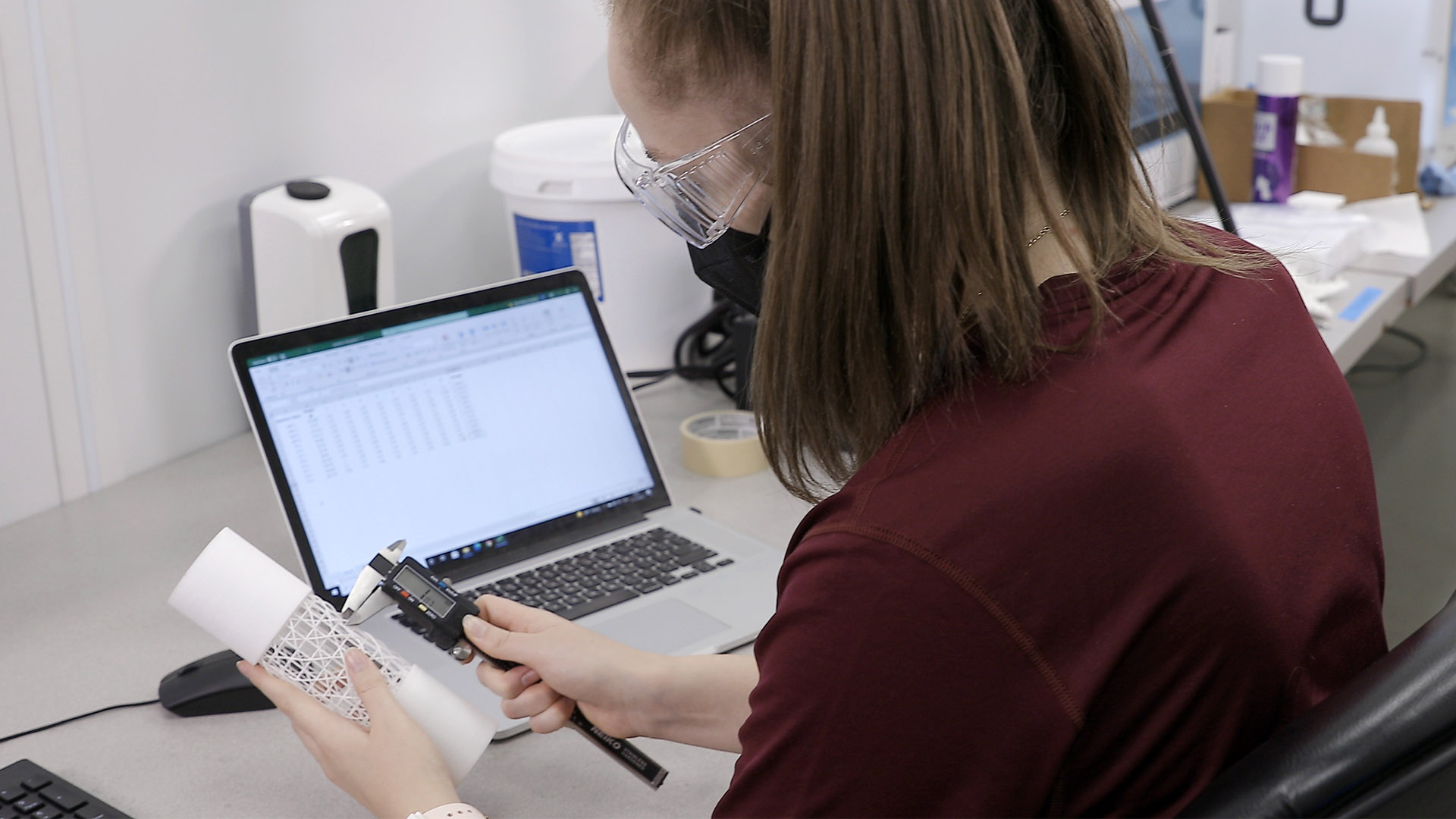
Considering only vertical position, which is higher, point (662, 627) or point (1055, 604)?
point (1055, 604)

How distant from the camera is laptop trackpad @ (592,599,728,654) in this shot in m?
1.01

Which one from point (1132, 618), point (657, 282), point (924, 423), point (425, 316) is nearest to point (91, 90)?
point (425, 316)

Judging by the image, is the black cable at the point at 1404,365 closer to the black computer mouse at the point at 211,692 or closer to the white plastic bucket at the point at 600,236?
the white plastic bucket at the point at 600,236

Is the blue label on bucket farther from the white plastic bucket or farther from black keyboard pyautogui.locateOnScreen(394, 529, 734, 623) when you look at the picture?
black keyboard pyautogui.locateOnScreen(394, 529, 734, 623)

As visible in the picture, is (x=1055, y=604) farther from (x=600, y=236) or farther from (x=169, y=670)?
(x=600, y=236)

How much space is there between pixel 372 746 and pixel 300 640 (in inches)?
3.5

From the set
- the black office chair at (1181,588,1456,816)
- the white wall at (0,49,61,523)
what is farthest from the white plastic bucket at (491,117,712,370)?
the black office chair at (1181,588,1456,816)

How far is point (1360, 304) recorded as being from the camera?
1.71 m

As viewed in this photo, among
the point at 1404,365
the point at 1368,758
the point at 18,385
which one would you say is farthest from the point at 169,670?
the point at 1404,365

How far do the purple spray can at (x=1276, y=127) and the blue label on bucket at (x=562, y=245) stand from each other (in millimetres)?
1267

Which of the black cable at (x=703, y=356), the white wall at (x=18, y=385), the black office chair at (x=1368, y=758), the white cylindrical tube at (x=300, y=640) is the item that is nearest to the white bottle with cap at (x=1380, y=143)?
the black cable at (x=703, y=356)

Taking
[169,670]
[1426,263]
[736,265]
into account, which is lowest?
[169,670]

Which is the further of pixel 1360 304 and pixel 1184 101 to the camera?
pixel 1360 304

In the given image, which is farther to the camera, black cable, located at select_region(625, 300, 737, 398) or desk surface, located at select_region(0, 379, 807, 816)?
black cable, located at select_region(625, 300, 737, 398)
